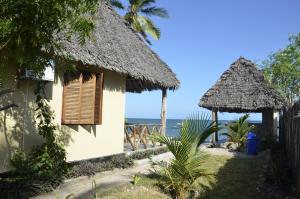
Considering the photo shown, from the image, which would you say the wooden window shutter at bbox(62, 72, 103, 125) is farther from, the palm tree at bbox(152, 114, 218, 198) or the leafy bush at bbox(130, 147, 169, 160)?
the leafy bush at bbox(130, 147, 169, 160)

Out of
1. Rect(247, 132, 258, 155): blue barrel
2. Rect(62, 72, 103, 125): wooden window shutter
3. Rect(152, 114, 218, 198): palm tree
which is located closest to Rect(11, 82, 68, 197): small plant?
Rect(62, 72, 103, 125): wooden window shutter

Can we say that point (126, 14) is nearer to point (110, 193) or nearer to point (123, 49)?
point (123, 49)

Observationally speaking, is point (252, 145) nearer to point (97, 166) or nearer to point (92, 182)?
point (97, 166)

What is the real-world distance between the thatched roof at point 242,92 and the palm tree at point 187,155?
9763 mm

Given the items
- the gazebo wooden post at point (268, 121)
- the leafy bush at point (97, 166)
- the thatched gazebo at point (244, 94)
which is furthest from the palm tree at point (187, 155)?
the gazebo wooden post at point (268, 121)

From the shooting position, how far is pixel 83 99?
10133 millimetres

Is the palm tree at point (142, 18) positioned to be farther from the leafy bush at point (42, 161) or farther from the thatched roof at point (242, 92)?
the leafy bush at point (42, 161)

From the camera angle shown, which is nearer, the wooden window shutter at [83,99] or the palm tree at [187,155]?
the palm tree at [187,155]

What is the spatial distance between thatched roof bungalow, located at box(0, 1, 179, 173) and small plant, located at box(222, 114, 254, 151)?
513cm

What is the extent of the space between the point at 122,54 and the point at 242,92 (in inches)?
350

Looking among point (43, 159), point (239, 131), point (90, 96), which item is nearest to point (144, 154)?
point (90, 96)

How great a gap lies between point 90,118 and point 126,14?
15.6 metres

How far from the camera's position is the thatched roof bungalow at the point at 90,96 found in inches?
328

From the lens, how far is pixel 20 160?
27.0 feet
